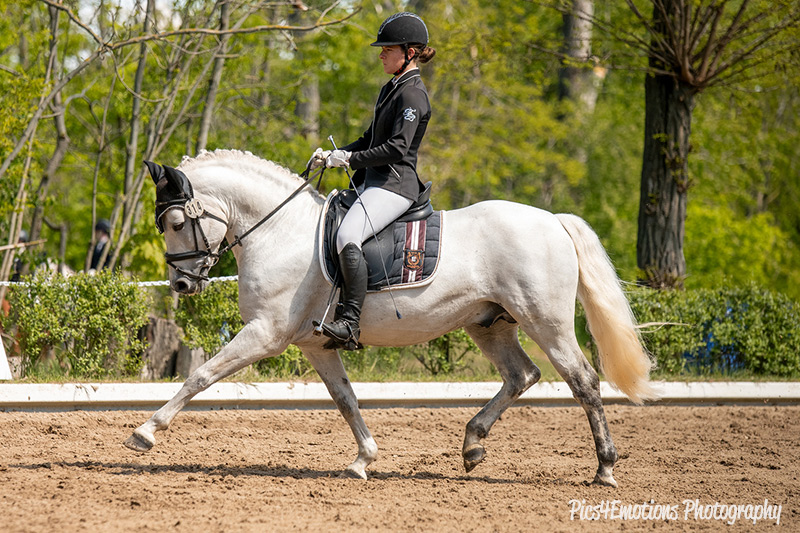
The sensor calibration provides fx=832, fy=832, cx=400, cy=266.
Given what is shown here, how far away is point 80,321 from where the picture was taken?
7914 mm

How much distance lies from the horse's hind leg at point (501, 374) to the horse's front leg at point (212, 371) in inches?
59.5

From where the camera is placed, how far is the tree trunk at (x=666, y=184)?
10.9 metres

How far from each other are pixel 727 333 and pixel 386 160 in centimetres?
603

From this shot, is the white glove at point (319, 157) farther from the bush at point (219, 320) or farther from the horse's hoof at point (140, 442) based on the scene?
the bush at point (219, 320)

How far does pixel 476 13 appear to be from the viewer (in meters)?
20.0

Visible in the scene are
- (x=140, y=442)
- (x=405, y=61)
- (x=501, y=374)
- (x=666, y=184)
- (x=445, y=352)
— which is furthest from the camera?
(x=666, y=184)

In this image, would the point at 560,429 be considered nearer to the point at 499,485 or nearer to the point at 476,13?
the point at 499,485

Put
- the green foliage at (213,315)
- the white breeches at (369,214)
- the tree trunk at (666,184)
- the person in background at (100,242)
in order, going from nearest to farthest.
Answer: the white breeches at (369,214) < the green foliage at (213,315) < the tree trunk at (666,184) < the person in background at (100,242)

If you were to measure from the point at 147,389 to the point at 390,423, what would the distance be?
2200 mm

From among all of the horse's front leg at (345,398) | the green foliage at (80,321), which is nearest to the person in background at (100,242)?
the green foliage at (80,321)

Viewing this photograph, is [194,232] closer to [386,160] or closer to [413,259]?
[386,160]

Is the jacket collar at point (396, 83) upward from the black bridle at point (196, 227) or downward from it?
upward

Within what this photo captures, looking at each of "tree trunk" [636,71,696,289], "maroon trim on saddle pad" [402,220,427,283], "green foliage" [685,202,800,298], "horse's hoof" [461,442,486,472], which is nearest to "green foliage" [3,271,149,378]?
"maroon trim on saddle pad" [402,220,427,283]

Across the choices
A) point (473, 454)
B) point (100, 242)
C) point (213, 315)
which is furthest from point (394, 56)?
point (100, 242)
